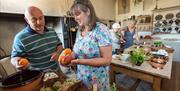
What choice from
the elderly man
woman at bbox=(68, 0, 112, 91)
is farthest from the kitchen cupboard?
woman at bbox=(68, 0, 112, 91)

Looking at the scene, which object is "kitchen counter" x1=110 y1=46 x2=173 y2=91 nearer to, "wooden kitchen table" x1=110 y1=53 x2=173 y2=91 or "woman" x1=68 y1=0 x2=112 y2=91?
"wooden kitchen table" x1=110 y1=53 x2=173 y2=91

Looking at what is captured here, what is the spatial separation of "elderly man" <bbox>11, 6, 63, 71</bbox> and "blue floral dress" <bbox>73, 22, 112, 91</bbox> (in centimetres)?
30

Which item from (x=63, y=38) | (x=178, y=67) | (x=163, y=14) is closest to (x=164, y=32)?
(x=163, y=14)

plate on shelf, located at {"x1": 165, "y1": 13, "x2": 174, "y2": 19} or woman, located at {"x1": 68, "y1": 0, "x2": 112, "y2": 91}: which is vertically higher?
plate on shelf, located at {"x1": 165, "y1": 13, "x2": 174, "y2": 19}

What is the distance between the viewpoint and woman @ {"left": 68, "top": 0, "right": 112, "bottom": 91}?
832mm

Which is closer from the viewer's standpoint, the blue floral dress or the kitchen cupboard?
the blue floral dress

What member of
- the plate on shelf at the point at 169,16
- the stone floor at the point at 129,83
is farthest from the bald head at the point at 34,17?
the plate on shelf at the point at 169,16

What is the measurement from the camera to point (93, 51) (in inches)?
35.4

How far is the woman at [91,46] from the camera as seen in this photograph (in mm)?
832

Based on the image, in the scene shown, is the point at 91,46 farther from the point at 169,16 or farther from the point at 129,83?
the point at 169,16

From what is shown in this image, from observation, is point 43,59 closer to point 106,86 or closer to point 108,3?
point 106,86

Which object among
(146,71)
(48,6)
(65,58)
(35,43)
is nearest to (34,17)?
(35,43)

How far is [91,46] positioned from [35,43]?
62 cm

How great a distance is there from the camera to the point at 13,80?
708 mm
